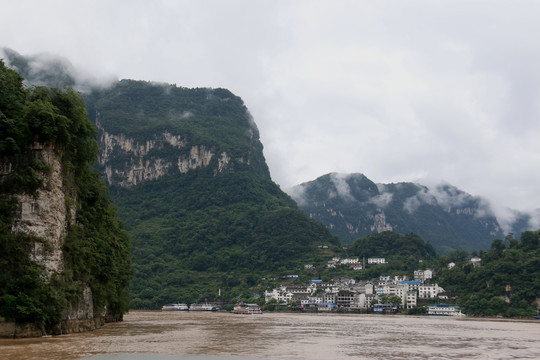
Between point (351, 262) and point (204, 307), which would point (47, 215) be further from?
point (351, 262)

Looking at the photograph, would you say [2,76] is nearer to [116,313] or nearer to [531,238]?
[116,313]

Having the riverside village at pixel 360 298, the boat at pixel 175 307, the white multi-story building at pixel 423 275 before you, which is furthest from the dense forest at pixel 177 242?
the riverside village at pixel 360 298

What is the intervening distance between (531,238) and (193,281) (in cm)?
7810

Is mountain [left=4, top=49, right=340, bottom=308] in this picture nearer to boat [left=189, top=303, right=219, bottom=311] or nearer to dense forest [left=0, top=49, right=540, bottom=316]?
dense forest [left=0, top=49, right=540, bottom=316]

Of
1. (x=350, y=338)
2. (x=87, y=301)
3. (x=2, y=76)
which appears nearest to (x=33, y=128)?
(x=2, y=76)

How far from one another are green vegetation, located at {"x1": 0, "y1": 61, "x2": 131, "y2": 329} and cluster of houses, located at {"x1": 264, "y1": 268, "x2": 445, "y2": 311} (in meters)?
78.0

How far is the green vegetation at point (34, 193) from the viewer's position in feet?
113

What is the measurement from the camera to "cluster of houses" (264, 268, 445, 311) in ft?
389

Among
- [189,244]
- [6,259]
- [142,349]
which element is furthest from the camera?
[189,244]

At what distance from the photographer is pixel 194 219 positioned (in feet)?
570

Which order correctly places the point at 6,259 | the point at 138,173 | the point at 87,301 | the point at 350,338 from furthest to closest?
the point at 138,173, the point at 87,301, the point at 350,338, the point at 6,259

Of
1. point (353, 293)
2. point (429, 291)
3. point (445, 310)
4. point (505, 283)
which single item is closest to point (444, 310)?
point (445, 310)

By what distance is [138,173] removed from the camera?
194 metres

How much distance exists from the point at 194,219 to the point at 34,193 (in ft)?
450
